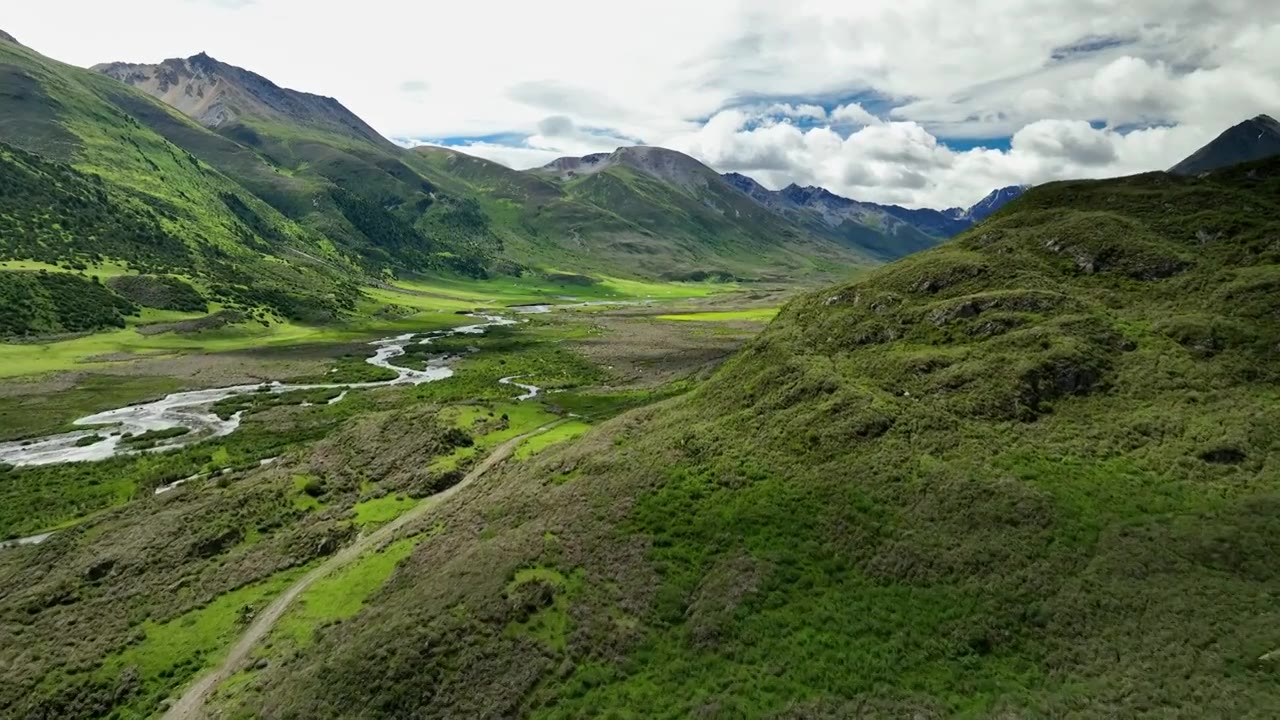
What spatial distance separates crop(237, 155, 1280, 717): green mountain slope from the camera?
27.7 meters

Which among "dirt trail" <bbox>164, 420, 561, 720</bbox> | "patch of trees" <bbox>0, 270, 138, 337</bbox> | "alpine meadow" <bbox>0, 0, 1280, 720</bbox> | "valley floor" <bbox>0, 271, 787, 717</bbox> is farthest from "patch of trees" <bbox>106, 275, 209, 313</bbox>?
"dirt trail" <bbox>164, 420, 561, 720</bbox>

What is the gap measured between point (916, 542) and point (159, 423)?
99.5 metres

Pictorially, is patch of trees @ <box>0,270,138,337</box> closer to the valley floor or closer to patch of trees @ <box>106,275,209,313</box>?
patch of trees @ <box>106,275,209,313</box>

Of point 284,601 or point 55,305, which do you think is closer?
point 284,601

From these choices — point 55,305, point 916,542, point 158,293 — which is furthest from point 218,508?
point 158,293

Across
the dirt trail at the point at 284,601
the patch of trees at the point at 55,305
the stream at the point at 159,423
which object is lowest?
the dirt trail at the point at 284,601

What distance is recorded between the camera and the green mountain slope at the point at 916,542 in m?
27.7

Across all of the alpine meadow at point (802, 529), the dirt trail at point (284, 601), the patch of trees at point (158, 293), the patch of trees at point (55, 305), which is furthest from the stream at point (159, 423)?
the patch of trees at point (158, 293)

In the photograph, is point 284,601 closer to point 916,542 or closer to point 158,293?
point 916,542

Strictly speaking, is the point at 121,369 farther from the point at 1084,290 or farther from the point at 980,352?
the point at 1084,290

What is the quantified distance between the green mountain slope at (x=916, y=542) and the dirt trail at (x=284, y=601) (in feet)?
8.95

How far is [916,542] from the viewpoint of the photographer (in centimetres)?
3472

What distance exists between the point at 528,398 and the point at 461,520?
161 feet

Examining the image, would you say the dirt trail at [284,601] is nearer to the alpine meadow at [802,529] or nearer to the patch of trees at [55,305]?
the alpine meadow at [802,529]
